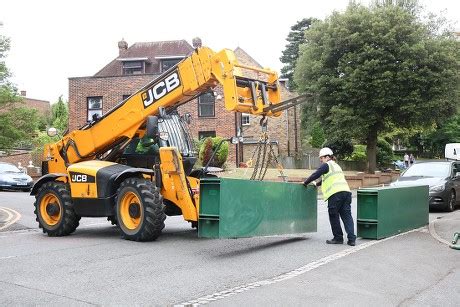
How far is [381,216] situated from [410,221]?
1.81m

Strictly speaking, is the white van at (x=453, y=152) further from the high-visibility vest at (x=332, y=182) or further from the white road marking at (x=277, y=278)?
the white road marking at (x=277, y=278)

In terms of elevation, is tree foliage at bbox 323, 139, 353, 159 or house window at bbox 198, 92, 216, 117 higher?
house window at bbox 198, 92, 216, 117

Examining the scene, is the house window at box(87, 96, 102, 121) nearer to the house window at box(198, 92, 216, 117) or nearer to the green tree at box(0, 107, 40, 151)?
the house window at box(198, 92, 216, 117)

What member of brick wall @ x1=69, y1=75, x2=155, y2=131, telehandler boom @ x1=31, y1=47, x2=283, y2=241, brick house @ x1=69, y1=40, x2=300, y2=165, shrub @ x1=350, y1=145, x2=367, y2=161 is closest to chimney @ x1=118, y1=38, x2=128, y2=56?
brick house @ x1=69, y1=40, x2=300, y2=165

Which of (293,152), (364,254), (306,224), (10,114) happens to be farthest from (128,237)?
(293,152)

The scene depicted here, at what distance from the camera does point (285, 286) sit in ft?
22.4

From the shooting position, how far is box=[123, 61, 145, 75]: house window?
38.7 metres

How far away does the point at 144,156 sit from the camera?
11180 mm

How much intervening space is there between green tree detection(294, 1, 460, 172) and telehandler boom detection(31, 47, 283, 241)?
20.5 metres

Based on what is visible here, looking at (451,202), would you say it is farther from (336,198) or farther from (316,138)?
(316,138)

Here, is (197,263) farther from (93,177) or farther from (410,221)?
(410,221)

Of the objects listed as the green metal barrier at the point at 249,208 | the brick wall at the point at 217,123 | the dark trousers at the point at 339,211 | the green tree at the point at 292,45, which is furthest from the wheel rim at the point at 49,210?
the green tree at the point at 292,45

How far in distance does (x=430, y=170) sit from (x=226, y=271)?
1217 cm

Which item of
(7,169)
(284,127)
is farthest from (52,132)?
(284,127)
